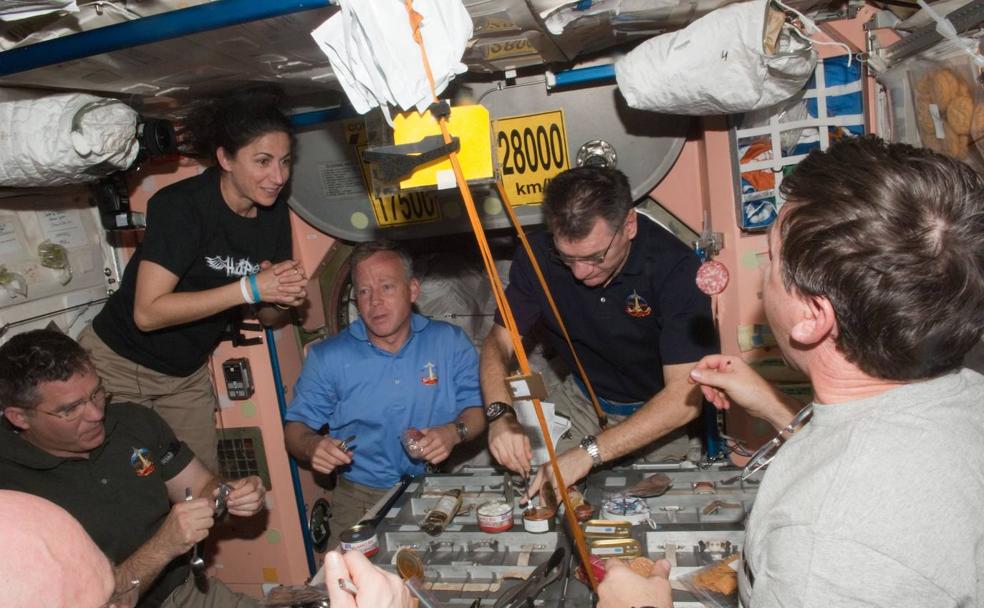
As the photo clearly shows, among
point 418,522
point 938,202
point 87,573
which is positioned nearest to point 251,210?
point 418,522

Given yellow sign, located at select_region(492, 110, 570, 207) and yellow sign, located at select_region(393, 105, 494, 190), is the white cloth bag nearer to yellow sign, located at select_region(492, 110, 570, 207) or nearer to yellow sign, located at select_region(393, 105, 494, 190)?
yellow sign, located at select_region(393, 105, 494, 190)

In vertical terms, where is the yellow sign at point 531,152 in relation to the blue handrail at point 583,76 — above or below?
below

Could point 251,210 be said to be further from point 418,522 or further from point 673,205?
point 673,205

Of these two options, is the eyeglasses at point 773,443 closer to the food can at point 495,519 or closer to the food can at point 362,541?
the food can at point 495,519

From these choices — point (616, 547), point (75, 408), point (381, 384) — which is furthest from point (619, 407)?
point (75, 408)

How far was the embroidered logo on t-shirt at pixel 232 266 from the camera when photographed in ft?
11.0

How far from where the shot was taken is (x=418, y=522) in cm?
251

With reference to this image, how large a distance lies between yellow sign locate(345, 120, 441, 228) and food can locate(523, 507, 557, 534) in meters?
1.99

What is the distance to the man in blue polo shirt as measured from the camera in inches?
138

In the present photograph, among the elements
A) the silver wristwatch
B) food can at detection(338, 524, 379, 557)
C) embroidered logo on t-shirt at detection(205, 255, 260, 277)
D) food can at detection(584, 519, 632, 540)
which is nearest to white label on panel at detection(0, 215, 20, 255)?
embroidered logo on t-shirt at detection(205, 255, 260, 277)

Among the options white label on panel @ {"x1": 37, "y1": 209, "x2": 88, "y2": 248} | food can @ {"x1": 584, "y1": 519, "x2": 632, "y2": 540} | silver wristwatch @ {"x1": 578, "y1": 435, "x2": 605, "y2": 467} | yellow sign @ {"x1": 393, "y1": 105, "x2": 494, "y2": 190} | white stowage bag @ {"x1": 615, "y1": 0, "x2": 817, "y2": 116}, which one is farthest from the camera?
white label on panel @ {"x1": 37, "y1": 209, "x2": 88, "y2": 248}

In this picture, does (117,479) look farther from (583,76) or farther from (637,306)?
(583,76)

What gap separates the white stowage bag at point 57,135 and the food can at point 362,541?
197cm

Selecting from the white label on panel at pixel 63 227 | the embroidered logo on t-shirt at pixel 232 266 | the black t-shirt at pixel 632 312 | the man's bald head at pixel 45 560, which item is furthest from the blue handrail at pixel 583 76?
the man's bald head at pixel 45 560
